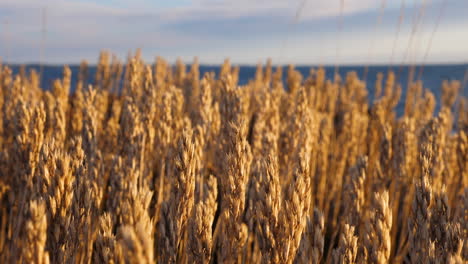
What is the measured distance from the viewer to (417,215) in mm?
1426

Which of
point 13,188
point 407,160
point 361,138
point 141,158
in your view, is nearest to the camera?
point 141,158

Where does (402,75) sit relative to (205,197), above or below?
above

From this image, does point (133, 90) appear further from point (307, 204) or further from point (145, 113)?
point (307, 204)

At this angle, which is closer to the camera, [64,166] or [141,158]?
[64,166]

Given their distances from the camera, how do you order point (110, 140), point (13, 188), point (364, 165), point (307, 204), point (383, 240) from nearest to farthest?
point (383, 240) → point (307, 204) → point (364, 165) → point (13, 188) → point (110, 140)

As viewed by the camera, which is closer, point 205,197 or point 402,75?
point 205,197

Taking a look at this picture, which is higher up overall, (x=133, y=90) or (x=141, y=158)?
(x=133, y=90)

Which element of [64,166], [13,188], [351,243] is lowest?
[13,188]

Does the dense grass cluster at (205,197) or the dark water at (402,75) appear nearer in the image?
the dense grass cluster at (205,197)

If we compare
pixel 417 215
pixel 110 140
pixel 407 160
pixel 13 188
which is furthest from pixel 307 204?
pixel 110 140

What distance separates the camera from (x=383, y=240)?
1.18 meters

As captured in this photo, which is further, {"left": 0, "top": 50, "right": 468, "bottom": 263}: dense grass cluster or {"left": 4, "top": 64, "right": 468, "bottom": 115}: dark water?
{"left": 4, "top": 64, "right": 468, "bottom": 115}: dark water

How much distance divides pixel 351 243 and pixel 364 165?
86 cm

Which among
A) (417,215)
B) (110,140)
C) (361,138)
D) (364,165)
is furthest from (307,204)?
(361,138)
